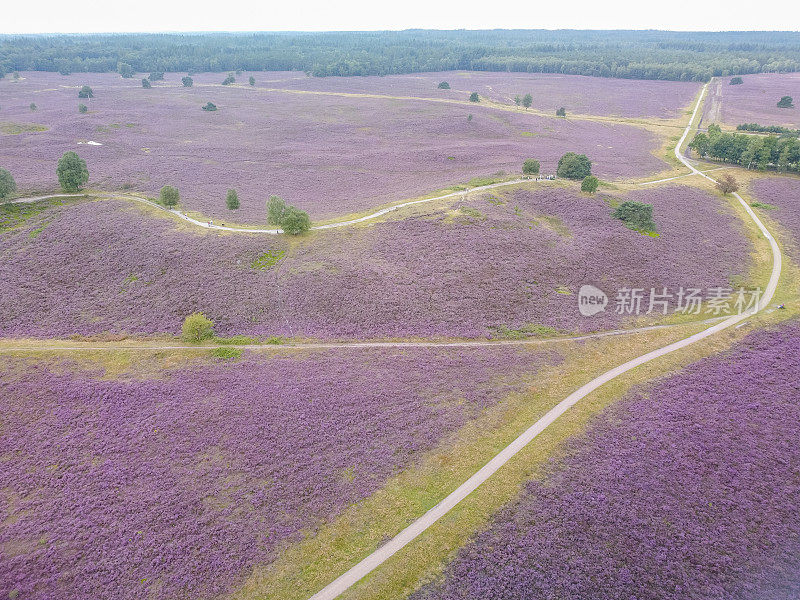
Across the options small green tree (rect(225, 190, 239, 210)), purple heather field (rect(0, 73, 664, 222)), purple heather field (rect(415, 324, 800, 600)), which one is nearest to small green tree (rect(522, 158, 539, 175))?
purple heather field (rect(0, 73, 664, 222))

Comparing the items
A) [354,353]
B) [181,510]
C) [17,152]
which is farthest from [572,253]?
[17,152]

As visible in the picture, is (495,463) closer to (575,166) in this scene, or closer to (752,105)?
(575,166)

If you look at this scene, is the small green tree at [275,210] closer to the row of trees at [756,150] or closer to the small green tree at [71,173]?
the small green tree at [71,173]

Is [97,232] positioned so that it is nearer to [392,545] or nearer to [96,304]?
[96,304]

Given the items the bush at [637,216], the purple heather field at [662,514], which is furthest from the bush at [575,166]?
the purple heather field at [662,514]

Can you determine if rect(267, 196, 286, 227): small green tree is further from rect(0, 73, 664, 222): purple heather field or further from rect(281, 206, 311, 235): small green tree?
rect(0, 73, 664, 222): purple heather field

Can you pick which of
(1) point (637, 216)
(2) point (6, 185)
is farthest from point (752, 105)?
(2) point (6, 185)
